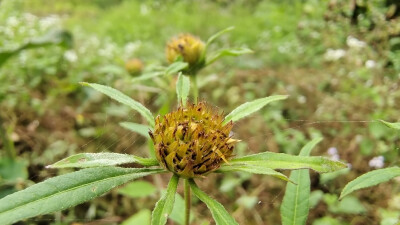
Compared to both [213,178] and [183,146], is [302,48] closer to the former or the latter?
[213,178]

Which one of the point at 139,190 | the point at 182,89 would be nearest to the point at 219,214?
the point at 182,89

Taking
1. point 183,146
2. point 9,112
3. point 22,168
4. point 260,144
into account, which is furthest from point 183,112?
point 9,112

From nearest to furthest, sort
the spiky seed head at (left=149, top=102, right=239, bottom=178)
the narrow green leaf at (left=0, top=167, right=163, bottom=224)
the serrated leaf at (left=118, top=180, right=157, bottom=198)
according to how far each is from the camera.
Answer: the narrow green leaf at (left=0, top=167, right=163, bottom=224) < the spiky seed head at (left=149, top=102, right=239, bottom=178) < the serrated leaf at (left=118, top=180, right=157, bottom=198)

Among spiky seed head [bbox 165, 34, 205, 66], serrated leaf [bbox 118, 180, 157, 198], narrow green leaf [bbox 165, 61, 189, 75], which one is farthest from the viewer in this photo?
serrated leaf [bbox 118, 180, 157, 198]

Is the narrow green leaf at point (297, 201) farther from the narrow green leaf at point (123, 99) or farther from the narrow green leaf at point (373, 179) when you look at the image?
the narrow green leaf at point (123, 99)

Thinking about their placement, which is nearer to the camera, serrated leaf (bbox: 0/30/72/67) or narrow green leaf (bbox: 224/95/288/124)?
narrow green leaf (bbox: 224/95/288/124)

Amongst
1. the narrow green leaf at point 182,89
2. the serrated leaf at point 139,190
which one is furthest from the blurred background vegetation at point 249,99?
the narrow green leaf at point 182,89

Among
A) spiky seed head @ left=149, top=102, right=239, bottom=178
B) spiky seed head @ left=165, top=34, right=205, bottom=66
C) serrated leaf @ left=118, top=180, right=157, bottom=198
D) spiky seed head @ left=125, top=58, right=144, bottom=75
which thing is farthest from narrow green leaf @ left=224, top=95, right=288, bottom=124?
spiky seed head @ left=125, top=58, right=144, bottom=75

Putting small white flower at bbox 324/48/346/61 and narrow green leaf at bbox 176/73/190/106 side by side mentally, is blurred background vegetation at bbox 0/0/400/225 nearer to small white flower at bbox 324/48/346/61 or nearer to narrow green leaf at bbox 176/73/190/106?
small white flower at bbox 324/48/346/61
